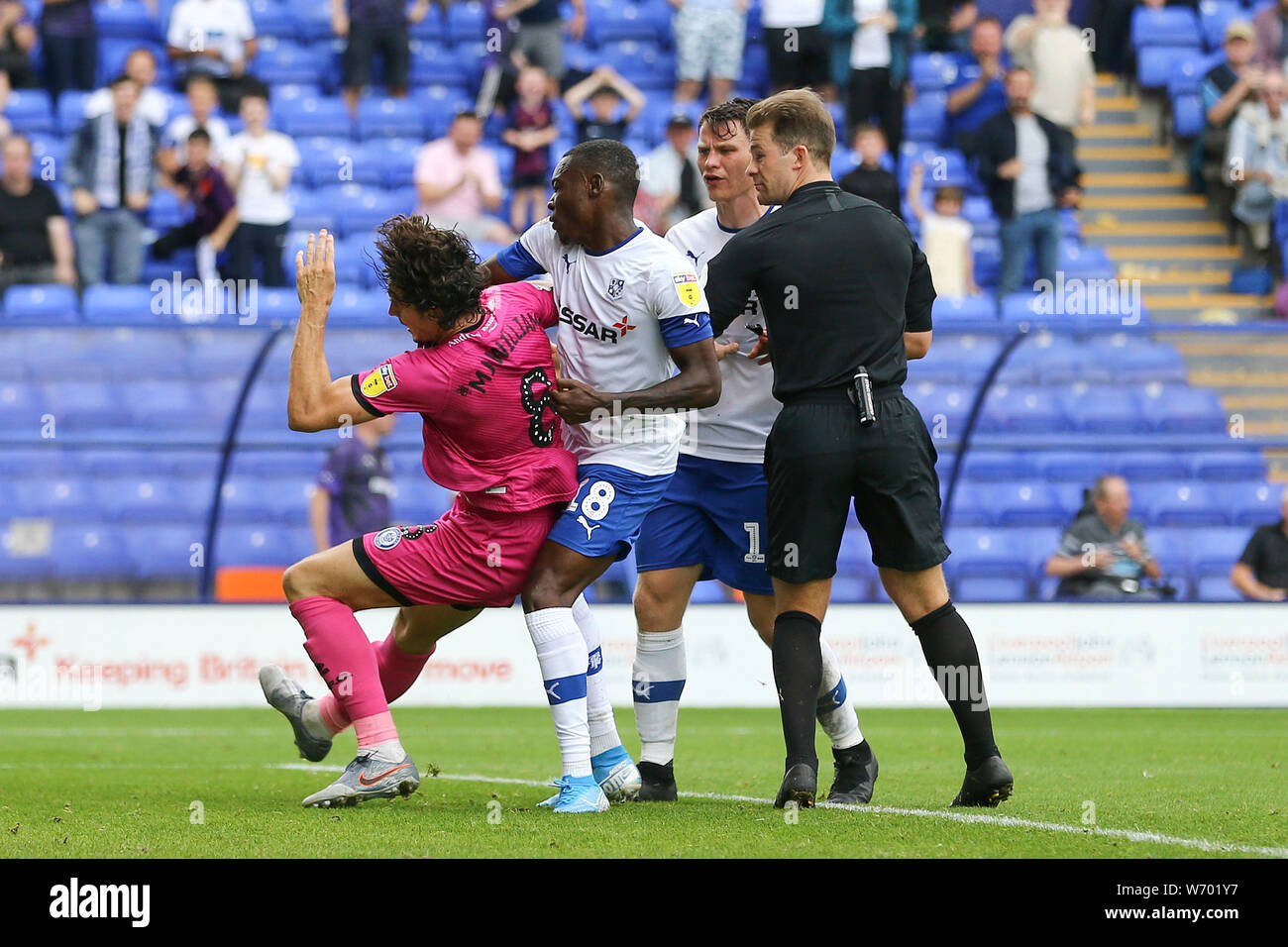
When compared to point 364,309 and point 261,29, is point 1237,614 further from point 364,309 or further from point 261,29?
point 261,29

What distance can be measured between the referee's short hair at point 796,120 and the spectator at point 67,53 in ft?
41.4

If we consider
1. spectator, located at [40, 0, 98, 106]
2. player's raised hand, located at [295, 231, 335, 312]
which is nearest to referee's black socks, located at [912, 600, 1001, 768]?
player's raised hand, located at [295, 231, 335, 312]

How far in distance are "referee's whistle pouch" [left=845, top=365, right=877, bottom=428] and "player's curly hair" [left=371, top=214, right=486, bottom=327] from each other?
4.08ft

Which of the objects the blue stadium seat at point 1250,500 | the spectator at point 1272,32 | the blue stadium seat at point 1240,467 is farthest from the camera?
the spectator at point 1272,32

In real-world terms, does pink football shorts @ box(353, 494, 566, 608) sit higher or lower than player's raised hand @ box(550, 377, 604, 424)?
lower

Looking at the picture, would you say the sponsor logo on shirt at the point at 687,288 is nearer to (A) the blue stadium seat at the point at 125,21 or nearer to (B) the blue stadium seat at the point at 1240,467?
(B) the blue stadium seat at the point at 1240,467

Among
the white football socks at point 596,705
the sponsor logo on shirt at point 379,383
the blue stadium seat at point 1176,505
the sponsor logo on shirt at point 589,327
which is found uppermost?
the sponsor logo on shirt at point 589,327

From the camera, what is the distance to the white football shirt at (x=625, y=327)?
5602mm

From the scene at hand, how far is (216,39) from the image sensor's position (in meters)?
16.0

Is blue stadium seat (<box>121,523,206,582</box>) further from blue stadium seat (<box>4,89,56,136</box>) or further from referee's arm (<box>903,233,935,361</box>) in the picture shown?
referee's arm (<box>903,233,935,361</box>)

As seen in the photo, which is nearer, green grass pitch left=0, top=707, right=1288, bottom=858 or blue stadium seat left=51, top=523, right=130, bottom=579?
green grass pitch left=0, top=707, right=1288, bottom=858

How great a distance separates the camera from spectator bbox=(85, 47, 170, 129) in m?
14.9

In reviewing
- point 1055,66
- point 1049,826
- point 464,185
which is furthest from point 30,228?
point 1049,826

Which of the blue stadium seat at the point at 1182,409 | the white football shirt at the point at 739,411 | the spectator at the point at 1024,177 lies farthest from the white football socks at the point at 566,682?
the spectator at the point at 1024,177
